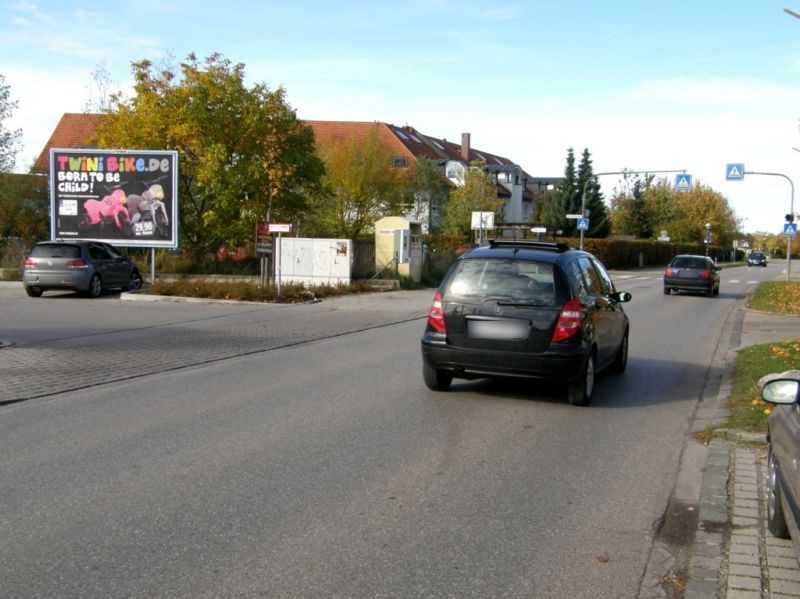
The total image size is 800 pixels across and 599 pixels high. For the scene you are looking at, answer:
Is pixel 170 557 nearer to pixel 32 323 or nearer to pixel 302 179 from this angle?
pixel 32 323

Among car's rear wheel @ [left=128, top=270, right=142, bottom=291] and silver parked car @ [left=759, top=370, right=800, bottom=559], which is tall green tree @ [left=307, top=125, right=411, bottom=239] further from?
silver parked car @ [left=759, top=370, right=800, bottom=559]

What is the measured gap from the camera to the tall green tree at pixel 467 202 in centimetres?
5566

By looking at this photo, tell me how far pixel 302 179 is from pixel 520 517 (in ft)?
76.2

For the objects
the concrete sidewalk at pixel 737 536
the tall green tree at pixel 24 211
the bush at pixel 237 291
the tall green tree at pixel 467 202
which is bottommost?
the concrete sidewalk at pixel 737 536

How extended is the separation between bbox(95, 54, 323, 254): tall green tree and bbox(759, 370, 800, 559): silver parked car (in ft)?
73.1

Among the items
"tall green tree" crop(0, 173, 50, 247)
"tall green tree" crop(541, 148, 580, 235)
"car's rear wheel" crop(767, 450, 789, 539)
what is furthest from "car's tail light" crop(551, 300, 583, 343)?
"tall green tree" crop(541, 148, 580, 235)

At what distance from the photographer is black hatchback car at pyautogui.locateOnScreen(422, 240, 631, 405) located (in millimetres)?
7930

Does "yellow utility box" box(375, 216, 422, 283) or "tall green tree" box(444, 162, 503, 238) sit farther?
"tall green tree" box(444, 162, 503, 238)

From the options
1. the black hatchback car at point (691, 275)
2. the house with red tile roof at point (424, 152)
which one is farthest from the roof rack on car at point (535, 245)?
the house with red tile roof at point (424, 152)

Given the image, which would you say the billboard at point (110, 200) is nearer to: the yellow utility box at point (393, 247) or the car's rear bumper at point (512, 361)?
the yellow utility box at point (393, 247)

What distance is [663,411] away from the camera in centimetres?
835

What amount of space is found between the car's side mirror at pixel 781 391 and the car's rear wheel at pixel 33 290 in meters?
20.3

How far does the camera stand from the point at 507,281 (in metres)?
8.22

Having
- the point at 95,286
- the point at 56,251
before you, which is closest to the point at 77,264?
the point at 56,251
